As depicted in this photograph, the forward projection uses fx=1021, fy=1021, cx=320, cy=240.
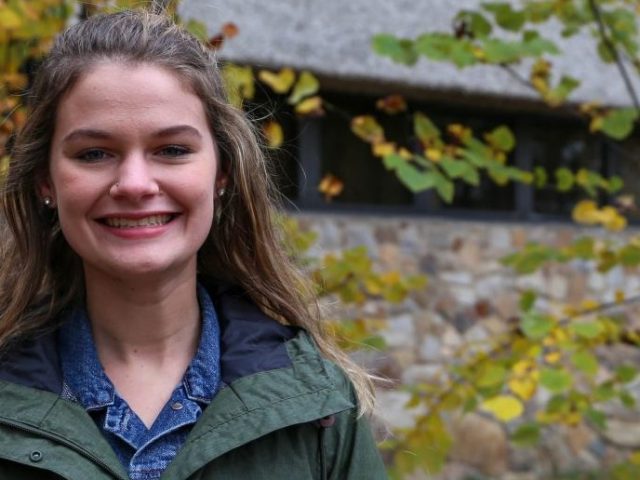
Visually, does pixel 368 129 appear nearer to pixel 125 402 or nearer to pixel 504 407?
pixel 504 407

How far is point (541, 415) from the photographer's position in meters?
2.82

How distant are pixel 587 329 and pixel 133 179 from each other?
1677 mm

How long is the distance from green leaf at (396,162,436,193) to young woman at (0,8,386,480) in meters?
1.03

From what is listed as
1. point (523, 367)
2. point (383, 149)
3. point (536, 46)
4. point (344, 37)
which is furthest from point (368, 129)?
point (344, 37)

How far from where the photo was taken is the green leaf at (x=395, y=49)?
251 cm

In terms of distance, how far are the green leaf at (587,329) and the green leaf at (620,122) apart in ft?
1.66

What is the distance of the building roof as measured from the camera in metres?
4.11

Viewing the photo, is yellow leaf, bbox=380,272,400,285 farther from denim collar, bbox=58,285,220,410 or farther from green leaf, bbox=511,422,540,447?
denim collar, bbox=58,285,220,410

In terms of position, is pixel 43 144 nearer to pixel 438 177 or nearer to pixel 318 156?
pixel 438 177

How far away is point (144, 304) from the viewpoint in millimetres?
1328

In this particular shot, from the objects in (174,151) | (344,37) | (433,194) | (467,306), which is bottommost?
(467,306)

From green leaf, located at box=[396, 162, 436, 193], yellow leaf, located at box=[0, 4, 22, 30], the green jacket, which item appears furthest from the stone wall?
the green jacket

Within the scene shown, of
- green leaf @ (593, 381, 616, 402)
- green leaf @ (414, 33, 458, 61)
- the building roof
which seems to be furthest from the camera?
the building roof

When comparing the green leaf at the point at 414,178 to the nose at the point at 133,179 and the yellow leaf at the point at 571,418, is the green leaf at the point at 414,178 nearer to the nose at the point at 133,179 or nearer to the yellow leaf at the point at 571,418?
the yellow leaf at the point at 571,418
